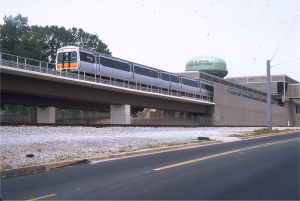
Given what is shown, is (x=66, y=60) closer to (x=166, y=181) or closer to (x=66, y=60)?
(x=66, y=60)

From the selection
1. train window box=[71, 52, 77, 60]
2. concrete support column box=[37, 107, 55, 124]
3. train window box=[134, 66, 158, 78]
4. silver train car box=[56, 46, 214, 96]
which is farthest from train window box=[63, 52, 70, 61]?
train window box=[134, 66, 158, 78]

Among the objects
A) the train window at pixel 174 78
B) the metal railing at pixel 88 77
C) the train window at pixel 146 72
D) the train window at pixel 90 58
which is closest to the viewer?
the metal railing at pixel 88 77

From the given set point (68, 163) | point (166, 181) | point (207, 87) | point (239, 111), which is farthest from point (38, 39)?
point (166, 181)

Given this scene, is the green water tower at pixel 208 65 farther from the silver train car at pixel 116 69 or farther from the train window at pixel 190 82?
the silver train car at pixel 116 69

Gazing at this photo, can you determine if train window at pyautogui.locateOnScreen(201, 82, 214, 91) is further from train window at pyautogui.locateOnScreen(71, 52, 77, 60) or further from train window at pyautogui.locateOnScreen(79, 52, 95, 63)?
train window at pyautogui.locateOnScreen(71, 52, 77, 60)

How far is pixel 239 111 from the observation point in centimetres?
7056

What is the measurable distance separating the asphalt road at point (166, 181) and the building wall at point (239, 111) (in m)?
51.2

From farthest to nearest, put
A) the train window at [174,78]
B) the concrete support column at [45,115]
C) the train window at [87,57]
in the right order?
the train window at [174,78] → the concrete support column at [45,115] → the train window at [87,57]

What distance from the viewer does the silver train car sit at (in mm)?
35594

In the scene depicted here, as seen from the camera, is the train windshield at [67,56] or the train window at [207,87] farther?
the train window at [207,87]

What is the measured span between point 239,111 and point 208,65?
2285 cm

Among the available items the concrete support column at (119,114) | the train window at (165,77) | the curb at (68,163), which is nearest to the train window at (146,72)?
the train window at (165,77)

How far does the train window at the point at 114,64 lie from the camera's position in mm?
38369

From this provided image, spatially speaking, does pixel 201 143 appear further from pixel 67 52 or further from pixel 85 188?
pixel 67 52
